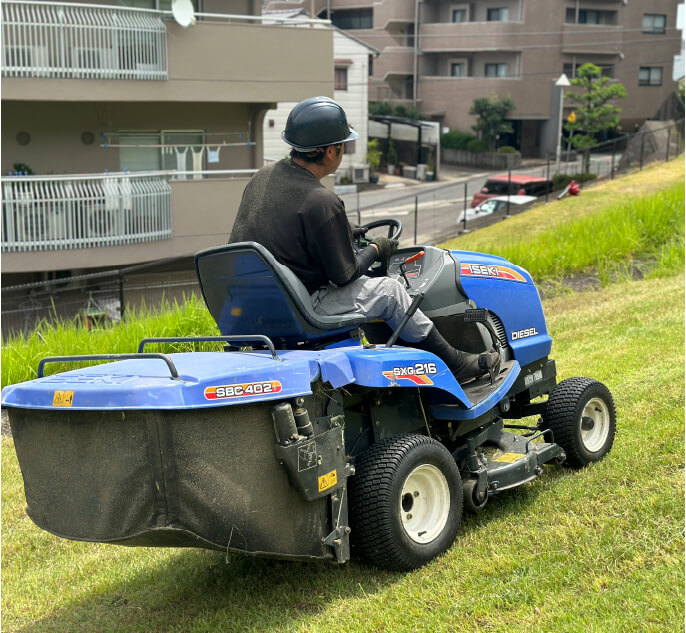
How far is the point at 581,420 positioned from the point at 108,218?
13.8 metres

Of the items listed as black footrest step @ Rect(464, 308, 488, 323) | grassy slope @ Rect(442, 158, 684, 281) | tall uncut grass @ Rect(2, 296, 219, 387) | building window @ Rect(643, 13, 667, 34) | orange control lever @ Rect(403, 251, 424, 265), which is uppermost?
building window @ Rect(643, 13, 667, 34)

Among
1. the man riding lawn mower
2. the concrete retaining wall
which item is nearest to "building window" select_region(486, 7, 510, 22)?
the concrete retaining wall

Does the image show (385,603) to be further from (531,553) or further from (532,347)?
(532,347)

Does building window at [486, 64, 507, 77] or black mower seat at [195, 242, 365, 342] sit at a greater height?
building window at [486, 64, 507, 77]

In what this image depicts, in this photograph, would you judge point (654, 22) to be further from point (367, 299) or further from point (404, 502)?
point (404, 502)

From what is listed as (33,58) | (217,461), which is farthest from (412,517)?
(33,58)

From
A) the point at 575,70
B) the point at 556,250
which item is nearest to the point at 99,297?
the point at 556,250

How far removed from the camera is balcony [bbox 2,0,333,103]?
17.9 m

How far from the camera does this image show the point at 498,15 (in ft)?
178

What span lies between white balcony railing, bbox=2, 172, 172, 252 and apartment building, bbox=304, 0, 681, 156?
123 ft

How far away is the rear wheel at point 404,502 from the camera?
4.55m

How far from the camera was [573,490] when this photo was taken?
553cm

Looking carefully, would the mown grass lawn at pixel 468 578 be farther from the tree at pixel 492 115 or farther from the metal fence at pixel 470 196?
the tree at pixel 492 115

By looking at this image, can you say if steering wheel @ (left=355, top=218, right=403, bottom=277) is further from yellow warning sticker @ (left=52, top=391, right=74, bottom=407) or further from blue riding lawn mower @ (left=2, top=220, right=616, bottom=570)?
yellow warning sticker @ (left=52, top=391, right=74, bottom=407)
